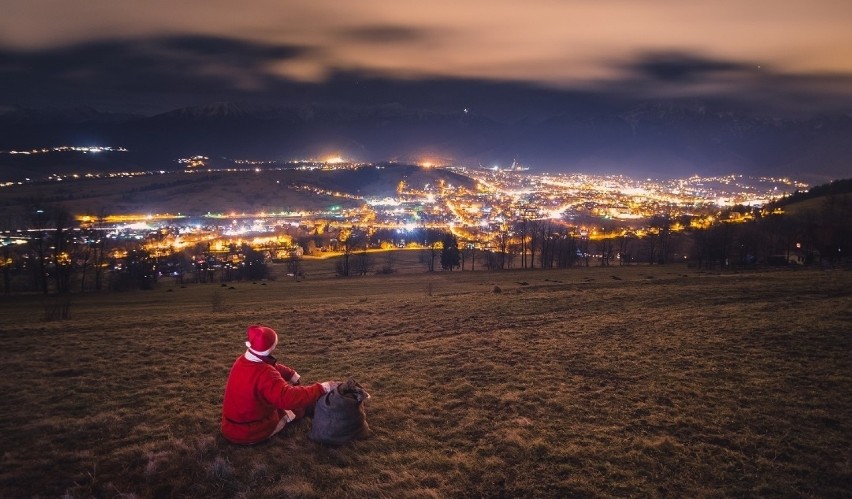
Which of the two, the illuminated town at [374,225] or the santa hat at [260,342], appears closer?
the santa hat at [260,342]

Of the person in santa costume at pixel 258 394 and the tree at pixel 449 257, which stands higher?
the tree at pixel 449 257

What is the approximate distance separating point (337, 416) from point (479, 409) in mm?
3185

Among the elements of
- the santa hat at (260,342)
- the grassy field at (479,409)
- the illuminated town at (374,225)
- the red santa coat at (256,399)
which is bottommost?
the grassy field at (479,409)

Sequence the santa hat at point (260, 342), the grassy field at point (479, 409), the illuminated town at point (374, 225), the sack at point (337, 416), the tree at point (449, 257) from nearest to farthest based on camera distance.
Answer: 1. the grassy field at point (479, 409)
2. the santa hat at point (260, 342)
3. the sack at point (337, 416)
4. the tree at point (449, 257)
5. the illuminated town at point (374, 225)

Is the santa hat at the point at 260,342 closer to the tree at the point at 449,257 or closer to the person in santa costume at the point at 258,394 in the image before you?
the person in santa costume at the point at 258,394

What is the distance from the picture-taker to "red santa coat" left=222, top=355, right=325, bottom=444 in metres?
7.52

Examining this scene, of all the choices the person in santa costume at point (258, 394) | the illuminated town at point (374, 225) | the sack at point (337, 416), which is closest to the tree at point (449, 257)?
the illuminated town at point (374, 225)

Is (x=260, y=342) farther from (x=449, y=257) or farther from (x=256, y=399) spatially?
(x=449, y=257)

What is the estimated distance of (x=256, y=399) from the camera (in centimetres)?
778

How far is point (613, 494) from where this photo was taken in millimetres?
6656

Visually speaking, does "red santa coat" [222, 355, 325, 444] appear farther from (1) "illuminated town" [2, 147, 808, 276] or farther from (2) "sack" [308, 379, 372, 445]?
(1) "illuminated town" [2, 147, 808, 276]

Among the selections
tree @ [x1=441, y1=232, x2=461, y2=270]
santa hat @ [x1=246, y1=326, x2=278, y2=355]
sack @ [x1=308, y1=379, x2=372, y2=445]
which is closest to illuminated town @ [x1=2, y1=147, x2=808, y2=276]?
tree @ [x1=441, y1=232, x2=461, y2=270]

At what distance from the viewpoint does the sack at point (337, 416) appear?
26.1 ft

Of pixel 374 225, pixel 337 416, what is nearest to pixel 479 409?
pixel 337 416
